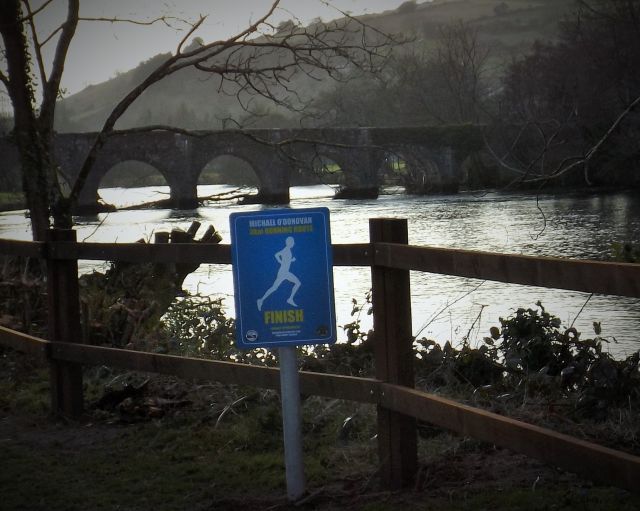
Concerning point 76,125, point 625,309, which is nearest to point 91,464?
point 625,309

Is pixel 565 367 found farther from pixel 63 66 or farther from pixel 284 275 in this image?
pixel 63 66

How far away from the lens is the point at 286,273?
362 cm

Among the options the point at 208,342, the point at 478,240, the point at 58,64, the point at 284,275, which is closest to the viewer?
the point at 284,275

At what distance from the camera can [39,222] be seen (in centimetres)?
1063

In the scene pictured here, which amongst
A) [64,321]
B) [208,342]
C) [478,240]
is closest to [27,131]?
[208,342]

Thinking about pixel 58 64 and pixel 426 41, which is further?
pixel 426 41

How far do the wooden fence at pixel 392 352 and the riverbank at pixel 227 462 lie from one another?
0.80 ft

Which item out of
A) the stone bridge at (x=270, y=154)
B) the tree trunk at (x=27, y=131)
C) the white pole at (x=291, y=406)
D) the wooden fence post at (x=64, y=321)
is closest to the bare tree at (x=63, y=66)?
the tree trunk at (x=27, y=131)

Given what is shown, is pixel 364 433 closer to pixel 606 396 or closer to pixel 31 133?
pixel 606 396

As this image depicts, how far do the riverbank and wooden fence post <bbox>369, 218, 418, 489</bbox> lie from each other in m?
0.16

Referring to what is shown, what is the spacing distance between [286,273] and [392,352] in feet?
1.80

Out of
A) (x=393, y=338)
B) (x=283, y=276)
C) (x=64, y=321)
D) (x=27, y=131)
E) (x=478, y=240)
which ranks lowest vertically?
(x=478, y=240)

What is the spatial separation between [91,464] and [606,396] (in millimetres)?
2589

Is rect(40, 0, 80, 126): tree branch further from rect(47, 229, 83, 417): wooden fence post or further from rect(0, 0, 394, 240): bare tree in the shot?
rect(47, 229, 83, 417): wooden fence post
